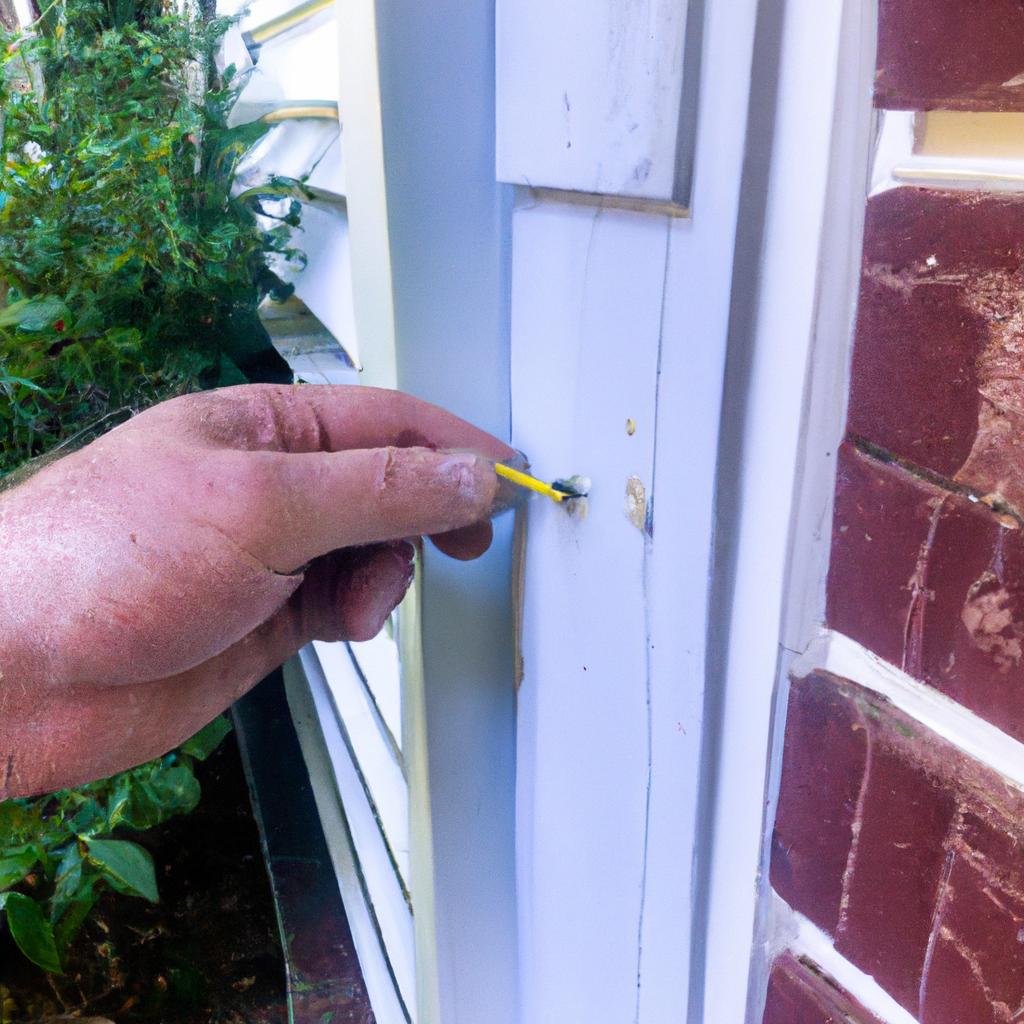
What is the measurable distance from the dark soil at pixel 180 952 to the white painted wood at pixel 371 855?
473mm

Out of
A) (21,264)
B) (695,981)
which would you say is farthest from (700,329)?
(21,264)

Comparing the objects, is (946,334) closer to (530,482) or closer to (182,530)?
(530,482)

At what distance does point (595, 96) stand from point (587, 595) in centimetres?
34

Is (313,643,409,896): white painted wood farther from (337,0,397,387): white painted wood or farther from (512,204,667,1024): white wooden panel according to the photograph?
(337,0,397,387): white painted wood

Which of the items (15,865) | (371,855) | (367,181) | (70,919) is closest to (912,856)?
(367,181)

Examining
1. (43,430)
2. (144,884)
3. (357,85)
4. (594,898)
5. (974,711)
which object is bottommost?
(144,884)

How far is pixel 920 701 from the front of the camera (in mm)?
412

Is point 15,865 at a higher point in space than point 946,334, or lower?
lower

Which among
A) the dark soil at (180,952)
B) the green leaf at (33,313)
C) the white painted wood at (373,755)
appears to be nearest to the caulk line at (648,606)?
the white painted wood at (373,755)

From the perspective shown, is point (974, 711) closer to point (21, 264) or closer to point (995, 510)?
point (995, 510)

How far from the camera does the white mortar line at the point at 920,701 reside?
0.38 metres

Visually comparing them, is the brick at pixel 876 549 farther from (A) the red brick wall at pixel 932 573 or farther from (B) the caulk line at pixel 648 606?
(B) the caulk line at pixel 648 606

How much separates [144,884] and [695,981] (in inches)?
48.3

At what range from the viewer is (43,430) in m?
1.52
